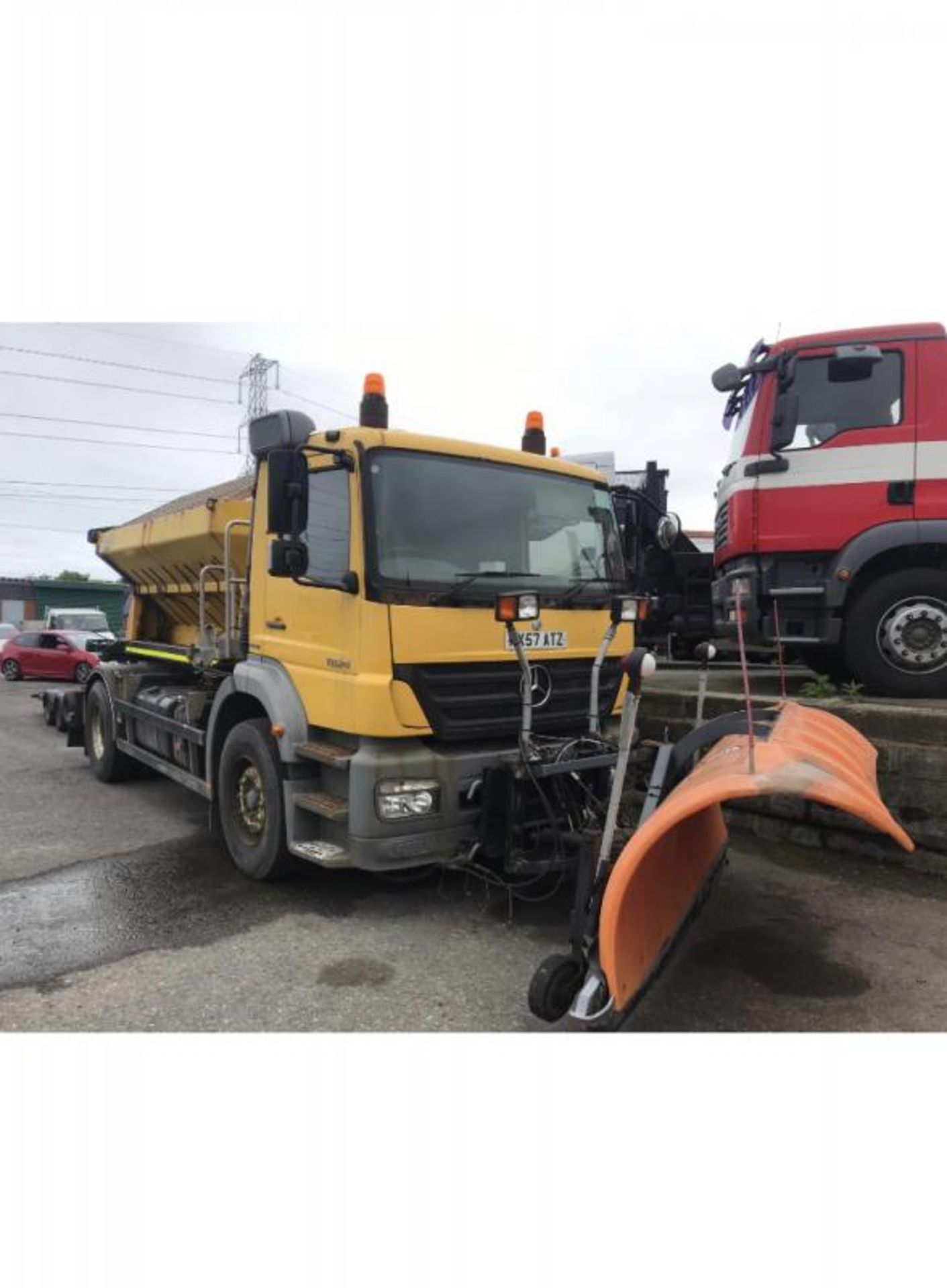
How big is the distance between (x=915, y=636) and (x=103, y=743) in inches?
285

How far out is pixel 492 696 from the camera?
4.29 meters

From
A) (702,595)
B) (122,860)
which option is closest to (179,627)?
(122,860)

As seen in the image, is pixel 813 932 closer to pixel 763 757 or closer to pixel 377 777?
pixel 763 757

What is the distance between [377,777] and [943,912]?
323 cm

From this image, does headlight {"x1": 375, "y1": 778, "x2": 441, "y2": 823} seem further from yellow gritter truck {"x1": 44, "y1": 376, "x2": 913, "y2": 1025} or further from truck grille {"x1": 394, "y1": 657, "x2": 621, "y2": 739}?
truck grille {"x1": 394, "y1": 657, "x2": 621, "y2": 739}

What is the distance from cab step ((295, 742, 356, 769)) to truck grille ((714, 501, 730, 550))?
3654 mm

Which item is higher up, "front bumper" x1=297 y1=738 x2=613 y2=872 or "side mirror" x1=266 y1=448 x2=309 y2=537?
"side mirror" x1=266 y1=448 x2=309 y2=537

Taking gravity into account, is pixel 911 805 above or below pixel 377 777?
below

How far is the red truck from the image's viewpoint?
5.64 meters

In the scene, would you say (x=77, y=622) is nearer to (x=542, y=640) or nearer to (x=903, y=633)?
(x=542, y=640)

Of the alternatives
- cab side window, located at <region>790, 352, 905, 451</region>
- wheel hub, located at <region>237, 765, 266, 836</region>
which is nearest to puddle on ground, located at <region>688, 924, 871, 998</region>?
wheel hub, located at <region>237, 765, 266, 836</region>

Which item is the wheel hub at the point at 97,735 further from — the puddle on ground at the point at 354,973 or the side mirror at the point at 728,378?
the side mirror at the point at 728,378

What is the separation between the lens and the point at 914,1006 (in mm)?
3404

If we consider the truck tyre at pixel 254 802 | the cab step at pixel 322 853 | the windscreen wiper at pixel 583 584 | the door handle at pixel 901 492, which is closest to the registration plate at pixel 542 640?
the windscreen wiper at pixel 583 584
